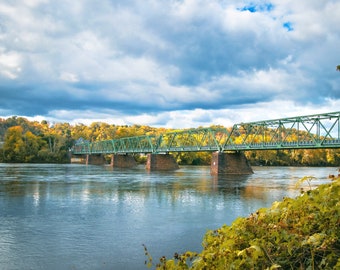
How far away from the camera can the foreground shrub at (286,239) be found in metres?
4.44

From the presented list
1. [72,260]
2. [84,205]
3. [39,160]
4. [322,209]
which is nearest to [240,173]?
[84,205]

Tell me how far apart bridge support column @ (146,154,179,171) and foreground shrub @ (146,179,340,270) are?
341 ft

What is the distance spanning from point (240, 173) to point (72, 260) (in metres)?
72.8

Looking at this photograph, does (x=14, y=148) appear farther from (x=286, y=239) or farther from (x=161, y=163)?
(x=286, y=239)

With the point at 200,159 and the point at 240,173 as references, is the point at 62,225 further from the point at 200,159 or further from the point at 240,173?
the point at 200,159

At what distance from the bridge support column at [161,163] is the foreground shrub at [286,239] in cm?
10386

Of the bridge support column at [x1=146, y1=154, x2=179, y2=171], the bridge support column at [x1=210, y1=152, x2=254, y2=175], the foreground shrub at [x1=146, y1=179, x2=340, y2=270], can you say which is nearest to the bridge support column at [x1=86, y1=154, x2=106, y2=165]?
the bridge support column at [x1=146, y1=154, x2=179, y2=171]

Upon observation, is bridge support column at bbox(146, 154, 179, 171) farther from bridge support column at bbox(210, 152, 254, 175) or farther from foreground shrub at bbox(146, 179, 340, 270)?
foreground shrub at bbox(146, 179, 340, 270)

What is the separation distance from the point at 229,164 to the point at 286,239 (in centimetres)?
8140

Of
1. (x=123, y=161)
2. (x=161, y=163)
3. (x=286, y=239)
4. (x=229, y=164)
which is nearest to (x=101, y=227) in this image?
(x=286, y=239)

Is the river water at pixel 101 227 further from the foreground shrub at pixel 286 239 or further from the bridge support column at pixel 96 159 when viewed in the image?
the bridge support column at pixel 96 159

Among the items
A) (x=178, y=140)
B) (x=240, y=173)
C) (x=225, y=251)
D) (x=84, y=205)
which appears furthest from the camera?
(x=178, y=140)

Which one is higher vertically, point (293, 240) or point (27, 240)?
point (293, 240)

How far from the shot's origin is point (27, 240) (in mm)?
16578
